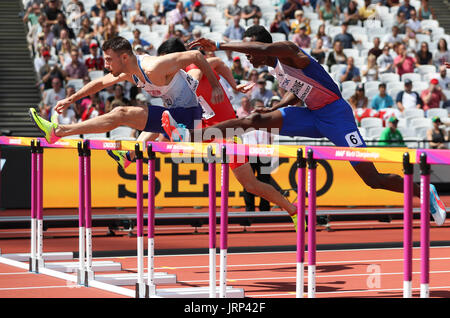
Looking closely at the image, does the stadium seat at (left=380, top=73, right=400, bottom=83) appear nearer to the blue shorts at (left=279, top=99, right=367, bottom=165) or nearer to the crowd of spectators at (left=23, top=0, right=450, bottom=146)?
the crowd of spectators at (left=23, top=0, right=450, bottom=146)

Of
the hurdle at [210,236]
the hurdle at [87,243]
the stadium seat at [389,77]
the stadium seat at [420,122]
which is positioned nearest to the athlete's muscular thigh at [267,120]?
the hurdle at [210,236]

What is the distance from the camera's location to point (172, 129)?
8.47 m

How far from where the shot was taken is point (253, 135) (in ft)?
51.7

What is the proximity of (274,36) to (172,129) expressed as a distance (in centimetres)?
1414

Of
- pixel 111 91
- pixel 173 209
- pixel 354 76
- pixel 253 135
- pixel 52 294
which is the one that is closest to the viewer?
pixel 52 294

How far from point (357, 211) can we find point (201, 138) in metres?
6.03

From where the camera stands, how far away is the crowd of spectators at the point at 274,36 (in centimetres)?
1884

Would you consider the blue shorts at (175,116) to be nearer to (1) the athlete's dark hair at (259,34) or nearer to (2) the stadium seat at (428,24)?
(1) the athlete's dark hair at (259,34)

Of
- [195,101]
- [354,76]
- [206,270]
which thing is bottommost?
[206,270]

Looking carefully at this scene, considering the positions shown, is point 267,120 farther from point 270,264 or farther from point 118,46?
point 270,264

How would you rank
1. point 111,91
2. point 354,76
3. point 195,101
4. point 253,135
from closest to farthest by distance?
1. point 195,101
2. point 253,135
3. point 111,91
4. point 354,76

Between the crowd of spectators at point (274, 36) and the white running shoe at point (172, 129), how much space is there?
845 centimetres
